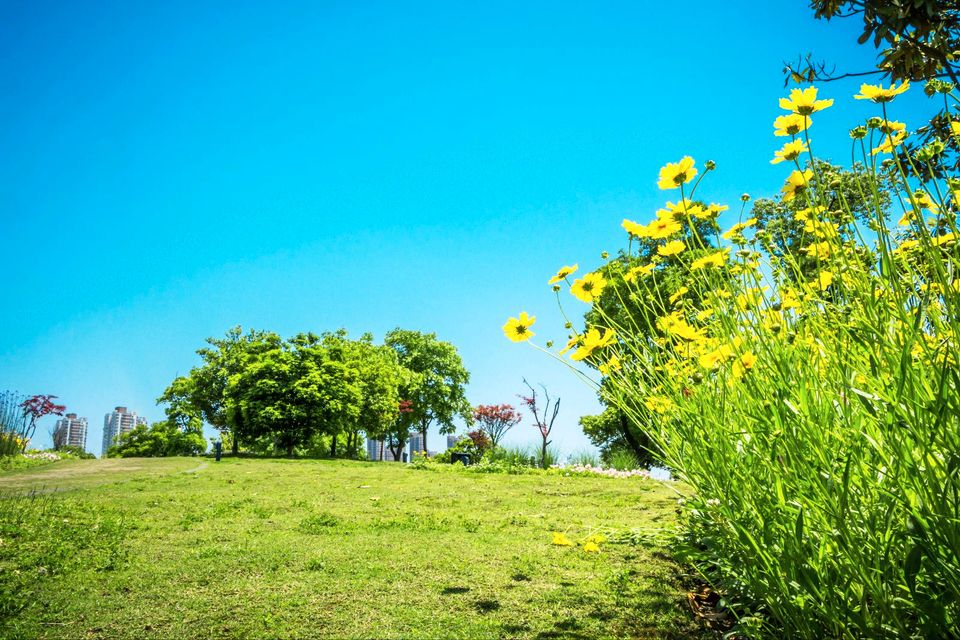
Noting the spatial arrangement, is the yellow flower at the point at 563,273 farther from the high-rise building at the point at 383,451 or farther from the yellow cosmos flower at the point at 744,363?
the high-rise building at the point at 383,451

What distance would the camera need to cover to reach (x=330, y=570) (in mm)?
3004

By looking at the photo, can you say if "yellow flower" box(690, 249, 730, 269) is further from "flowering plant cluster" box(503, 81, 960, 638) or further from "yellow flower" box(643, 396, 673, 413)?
"yellow flower" box(643, 396, 673, 413)

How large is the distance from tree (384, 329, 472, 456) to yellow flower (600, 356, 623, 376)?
2835cm

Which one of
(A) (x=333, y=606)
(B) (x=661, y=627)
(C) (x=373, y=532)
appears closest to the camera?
(B) (x=661, y=627)

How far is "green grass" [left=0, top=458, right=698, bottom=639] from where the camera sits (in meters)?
2.32

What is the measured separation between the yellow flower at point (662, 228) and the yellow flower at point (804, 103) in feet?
1.85

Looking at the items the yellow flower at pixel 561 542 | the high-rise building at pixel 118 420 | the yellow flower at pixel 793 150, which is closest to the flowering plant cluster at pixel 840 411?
the yellow flower at pixel 793 150

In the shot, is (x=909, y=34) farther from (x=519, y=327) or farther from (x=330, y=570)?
(x=330, y=570)

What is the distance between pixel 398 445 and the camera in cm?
3262

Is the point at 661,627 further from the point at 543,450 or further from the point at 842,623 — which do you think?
the point at 543,450

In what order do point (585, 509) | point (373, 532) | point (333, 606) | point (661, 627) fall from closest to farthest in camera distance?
1. point (661, 627)
2. point (333, 606)
3. point (373, 532)
4. point (585, 509)

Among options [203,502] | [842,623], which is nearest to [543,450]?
[203,502]

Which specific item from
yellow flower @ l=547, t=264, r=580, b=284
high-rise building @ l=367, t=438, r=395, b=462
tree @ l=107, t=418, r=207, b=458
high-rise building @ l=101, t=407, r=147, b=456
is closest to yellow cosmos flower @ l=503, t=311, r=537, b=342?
yellow flower @ l=547, t=264, r=580, b=284

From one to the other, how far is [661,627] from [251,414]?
18519mm
